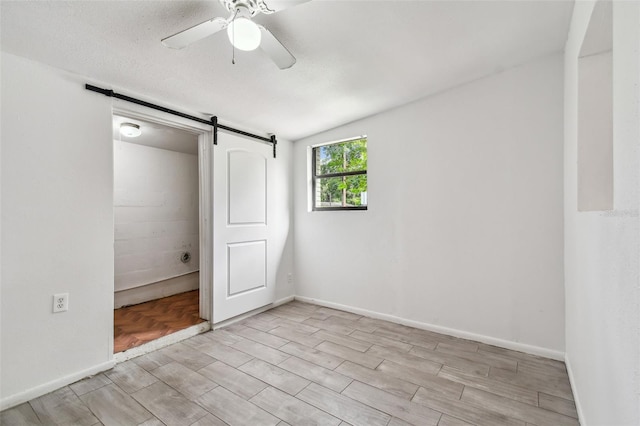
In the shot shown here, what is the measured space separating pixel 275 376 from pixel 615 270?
1.99m

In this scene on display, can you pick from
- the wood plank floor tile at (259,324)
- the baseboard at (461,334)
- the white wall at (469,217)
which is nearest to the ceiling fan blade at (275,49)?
the white wall at (469,217)

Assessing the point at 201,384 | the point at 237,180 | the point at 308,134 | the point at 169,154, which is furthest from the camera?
the point at 169,154

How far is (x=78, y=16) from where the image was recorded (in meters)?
1.52

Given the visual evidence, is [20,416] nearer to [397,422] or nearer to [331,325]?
[397,422]

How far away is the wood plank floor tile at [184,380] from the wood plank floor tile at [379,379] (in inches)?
37.6

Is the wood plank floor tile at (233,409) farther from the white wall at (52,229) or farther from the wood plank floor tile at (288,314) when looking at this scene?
the wood plank floor tile at (288,314)

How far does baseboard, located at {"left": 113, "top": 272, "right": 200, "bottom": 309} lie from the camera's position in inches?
139

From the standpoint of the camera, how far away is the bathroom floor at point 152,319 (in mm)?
2547

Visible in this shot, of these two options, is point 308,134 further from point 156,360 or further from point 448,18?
point 156,360

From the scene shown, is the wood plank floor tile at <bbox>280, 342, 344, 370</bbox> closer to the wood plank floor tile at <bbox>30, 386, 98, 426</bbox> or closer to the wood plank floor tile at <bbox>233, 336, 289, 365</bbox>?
the wood plank floor tile at <bbox>233, 336, 289, 365</bbox>

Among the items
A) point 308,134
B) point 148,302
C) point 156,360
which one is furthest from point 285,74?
point 148,302

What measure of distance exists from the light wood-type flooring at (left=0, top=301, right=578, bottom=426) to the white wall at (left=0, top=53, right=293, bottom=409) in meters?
0.20

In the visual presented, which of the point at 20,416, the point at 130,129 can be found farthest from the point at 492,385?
the point at 130,129

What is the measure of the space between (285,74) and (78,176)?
1.72m
